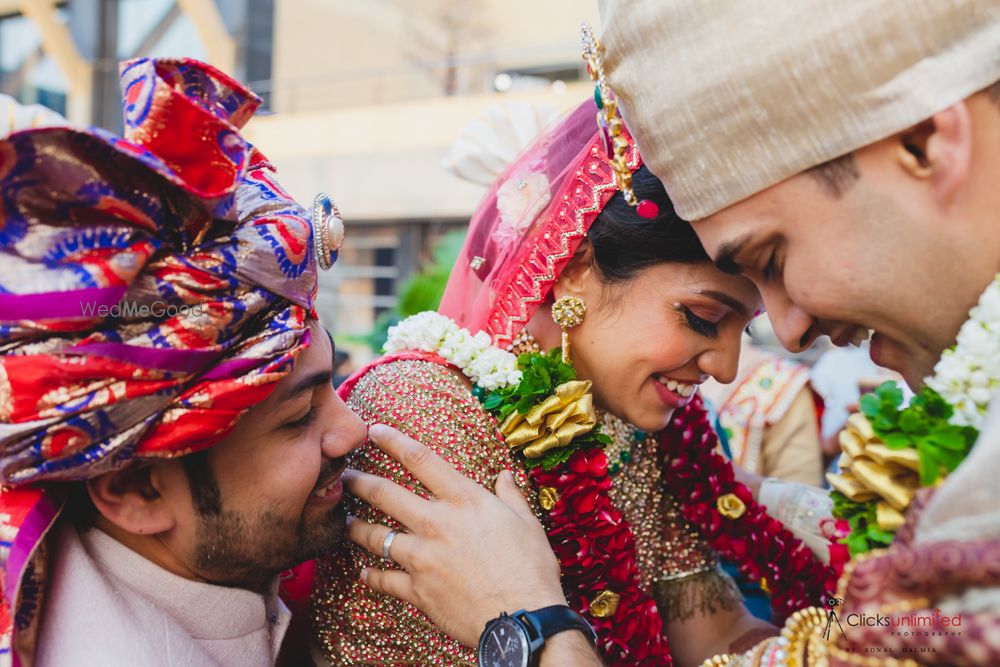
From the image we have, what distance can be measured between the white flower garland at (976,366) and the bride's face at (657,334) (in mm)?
712

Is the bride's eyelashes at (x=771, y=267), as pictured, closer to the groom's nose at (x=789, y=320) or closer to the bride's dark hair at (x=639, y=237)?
the groom's nose at (x=789, y=320)

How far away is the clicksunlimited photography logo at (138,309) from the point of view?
1.40 meters

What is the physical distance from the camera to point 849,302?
4.86 ft

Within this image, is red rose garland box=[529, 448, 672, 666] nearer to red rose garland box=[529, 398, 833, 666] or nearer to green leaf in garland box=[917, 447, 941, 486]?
red rose garland box=[529, 398, 833, 666]

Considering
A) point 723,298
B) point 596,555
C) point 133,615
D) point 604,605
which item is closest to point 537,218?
point 723,298

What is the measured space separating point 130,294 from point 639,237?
1166 mm

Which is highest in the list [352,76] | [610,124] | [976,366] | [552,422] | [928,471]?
[610,124]

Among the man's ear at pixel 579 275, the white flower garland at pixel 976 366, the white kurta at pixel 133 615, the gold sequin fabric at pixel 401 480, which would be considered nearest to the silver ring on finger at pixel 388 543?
the gold sequin fabric at pixel 401 480

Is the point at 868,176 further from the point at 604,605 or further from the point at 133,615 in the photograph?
the point at 133,615

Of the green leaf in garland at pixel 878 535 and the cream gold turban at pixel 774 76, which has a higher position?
the cream gold turban at pixel 774 76

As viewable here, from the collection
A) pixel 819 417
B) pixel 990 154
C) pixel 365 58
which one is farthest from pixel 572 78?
pixel 990 154

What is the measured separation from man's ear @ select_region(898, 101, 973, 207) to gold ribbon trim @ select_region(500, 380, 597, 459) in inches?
35.9

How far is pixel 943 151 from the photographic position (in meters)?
1.33

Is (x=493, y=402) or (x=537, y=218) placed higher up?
(x=537, y=218)
